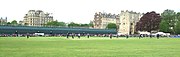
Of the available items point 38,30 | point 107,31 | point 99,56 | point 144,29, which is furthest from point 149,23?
point 99,56

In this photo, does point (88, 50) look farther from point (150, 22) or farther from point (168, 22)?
point (150, 22)

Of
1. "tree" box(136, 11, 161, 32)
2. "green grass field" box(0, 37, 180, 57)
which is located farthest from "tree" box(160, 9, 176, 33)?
"green grass field" box(0, 37, 180, 57)

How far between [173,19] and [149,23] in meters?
10.5

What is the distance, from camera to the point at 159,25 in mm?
164375

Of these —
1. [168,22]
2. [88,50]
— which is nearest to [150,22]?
[168,22]

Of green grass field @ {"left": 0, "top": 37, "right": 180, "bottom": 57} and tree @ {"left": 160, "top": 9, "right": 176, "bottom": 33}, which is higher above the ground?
tree @ {"left": 160, "top": 9, "right": 176, "bottom": 33}

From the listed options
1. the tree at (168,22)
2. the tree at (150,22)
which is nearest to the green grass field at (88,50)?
the tree at (168,22)

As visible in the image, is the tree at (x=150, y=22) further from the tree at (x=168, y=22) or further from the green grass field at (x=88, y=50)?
the green grass field at (x=88, y=50)

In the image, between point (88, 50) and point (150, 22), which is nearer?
point (88, 50)

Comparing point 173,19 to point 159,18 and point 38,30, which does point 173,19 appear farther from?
point 38,30

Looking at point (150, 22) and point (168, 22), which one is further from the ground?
point (150, 22)

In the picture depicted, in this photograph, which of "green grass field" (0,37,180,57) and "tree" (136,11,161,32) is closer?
"green grass field" (0,37,180,57)

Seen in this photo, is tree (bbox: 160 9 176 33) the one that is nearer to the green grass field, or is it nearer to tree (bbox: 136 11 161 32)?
tree (bbox: 136 11 161 32)

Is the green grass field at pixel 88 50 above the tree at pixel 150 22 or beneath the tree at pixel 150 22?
beneath
